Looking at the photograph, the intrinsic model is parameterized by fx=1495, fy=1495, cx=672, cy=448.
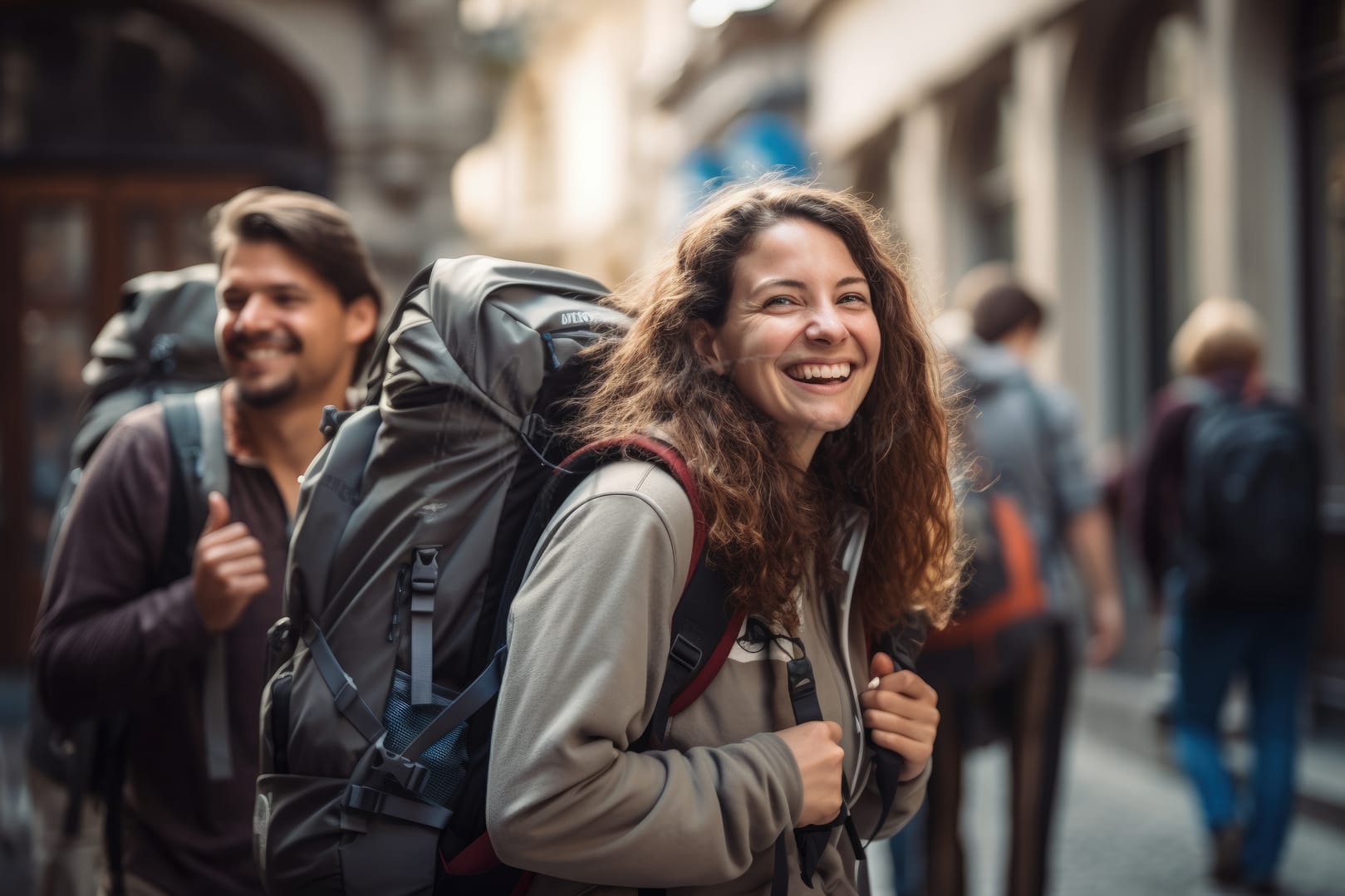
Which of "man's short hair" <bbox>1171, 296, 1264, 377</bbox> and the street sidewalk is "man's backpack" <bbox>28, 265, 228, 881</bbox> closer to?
"man's short hair" <bbox>1171, 296, 1264, 377</bbox>

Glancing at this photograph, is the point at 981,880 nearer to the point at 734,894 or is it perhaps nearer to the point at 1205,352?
the point at 1205,352

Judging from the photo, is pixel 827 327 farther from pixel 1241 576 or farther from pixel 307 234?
pixel 1241 576

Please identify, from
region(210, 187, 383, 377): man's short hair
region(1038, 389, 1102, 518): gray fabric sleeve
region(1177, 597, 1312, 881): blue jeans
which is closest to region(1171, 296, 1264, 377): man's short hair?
region(1177, 597, 1312, 881): blue jeans

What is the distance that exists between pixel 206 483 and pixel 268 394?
8.0 inches

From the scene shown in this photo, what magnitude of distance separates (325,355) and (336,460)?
0.76 meters

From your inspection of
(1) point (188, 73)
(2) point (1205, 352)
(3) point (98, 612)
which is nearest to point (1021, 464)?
(2) point (1205, 352)

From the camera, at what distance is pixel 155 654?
8.64 feet

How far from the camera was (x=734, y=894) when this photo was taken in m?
1.99

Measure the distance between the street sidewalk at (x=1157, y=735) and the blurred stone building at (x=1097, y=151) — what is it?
0.68ft

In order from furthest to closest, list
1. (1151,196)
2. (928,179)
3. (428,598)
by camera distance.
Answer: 1. (928,179)
2. (1151,196)
3. (428,598)

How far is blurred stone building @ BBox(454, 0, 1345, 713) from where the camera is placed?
7.37 meters

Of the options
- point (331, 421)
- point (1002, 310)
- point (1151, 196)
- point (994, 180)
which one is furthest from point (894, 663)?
point (994, 180)

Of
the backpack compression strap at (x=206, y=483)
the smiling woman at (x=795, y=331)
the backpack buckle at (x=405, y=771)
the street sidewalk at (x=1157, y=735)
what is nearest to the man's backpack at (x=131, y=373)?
the backpack compression strap at (x=206, y=483)

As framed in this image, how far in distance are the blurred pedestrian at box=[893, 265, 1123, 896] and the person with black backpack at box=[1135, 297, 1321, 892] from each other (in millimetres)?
995
